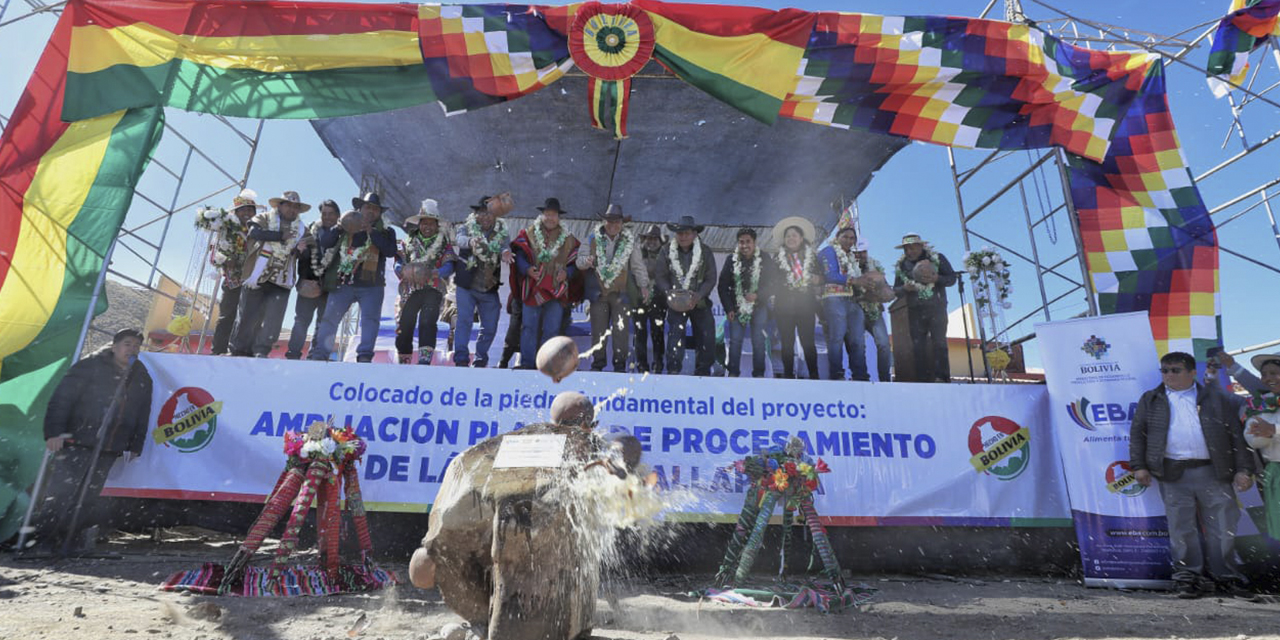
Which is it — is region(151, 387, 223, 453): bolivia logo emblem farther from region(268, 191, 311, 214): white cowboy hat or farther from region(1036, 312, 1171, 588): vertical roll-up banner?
region(1036, 312, 1171, 588): vertical roll-up banner

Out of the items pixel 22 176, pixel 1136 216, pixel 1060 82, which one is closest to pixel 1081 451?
pixel 1136 216

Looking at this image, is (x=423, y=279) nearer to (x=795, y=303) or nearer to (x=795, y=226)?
(x=795, y=303)

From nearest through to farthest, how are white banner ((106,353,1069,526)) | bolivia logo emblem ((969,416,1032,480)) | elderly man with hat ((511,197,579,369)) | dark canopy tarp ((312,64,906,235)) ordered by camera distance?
1. white banner ((106,353,1069,526))
2. bolivia logo emblem ((969,416,1032,480))
3. elderly man with hat ((511,197,579,369))
4. dark canopy tarp ((312,64,906,235))

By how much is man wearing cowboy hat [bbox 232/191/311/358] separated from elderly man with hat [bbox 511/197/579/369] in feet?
7.36

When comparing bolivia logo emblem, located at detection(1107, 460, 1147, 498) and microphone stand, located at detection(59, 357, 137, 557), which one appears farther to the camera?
bolivia logo emblem, located at detection(1107, 460, 1147, 498)

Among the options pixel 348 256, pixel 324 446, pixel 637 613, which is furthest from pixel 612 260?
pixel 637 613

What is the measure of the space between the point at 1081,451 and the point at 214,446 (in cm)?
706

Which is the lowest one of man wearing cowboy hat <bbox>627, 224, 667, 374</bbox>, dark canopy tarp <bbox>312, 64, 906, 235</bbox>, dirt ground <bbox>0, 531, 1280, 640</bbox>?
dirt ground <bbox>0, 531, 1280, 640</bbox>

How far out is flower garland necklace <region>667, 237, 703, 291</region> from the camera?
667 cm

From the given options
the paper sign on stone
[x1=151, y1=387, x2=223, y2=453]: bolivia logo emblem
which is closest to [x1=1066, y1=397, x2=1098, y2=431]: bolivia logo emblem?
the paper sign on stone

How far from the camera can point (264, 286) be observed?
6.41 metres

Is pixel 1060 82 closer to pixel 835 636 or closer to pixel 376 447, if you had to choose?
pixel 835 636

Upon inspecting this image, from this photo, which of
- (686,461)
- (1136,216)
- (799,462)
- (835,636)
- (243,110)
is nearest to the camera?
(835,636)

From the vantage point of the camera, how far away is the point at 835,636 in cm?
379
